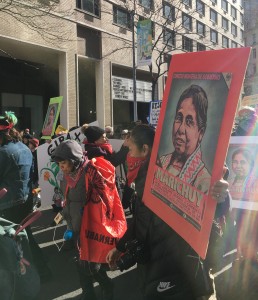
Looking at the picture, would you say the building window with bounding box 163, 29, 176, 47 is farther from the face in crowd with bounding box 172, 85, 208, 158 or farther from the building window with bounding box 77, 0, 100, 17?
the face in crowd with bounding box 172, 85, 208, 158

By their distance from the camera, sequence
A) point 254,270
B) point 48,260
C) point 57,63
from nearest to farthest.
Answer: point 254,270, point 48,260, point 57,63

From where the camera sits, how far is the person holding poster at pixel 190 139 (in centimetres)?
160

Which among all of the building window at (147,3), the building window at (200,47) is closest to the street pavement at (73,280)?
the building window at (147,3)

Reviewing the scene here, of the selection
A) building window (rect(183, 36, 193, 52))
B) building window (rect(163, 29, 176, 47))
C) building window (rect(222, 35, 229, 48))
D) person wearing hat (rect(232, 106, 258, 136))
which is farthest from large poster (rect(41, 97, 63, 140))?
building window (rect(222, 35, 229, 48))

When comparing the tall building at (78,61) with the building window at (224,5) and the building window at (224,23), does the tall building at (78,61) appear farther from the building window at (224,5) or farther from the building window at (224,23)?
the building window at (224,5)

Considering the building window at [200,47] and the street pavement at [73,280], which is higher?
the building window at [200,47]

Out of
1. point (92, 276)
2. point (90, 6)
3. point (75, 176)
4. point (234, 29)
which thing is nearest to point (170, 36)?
point (90, 6)

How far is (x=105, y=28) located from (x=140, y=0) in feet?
9.21

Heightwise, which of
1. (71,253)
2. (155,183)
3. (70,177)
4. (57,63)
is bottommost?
(71,253)

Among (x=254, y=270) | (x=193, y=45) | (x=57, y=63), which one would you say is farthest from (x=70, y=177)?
(x=193, y=45)

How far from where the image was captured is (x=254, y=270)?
4254 millimetres

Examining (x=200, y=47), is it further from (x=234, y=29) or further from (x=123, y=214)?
(x=123, y=214)

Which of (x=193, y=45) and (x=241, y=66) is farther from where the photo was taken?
(x=193, y=45)

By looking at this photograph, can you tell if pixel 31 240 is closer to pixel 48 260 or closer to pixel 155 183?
pixel 48 260
